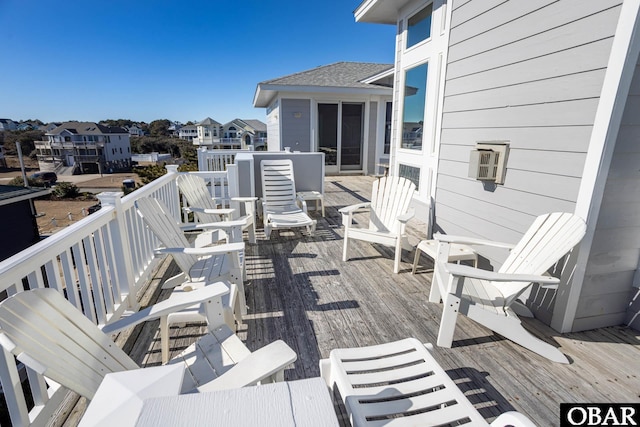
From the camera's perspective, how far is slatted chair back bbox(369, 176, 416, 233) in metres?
3.34

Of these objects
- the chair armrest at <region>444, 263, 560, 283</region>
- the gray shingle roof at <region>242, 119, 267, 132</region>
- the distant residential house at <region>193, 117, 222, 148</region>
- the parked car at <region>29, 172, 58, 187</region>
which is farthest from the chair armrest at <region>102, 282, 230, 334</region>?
the distant residential house at <region>193, 117, 222, 148</region>

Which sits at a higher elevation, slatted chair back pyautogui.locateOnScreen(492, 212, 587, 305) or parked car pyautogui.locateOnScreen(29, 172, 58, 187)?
slatted chair back pyautogui.locateOnScreen(492, 212, 587, 305)

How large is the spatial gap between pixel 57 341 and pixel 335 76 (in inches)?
380

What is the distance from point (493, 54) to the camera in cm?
264

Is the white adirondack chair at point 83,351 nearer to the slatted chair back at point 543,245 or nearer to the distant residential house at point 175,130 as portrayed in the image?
the slatted chair back at point 543,245

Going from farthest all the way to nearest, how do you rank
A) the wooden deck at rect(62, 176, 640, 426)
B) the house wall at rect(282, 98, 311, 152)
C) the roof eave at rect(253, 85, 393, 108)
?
the house wall at rect(282, 98, 311, 152) → the roof eave at rect(253, 85, 393, 108) → the wooden deck at rect(62, 176, 640, 426)

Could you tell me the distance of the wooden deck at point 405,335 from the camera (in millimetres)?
1692

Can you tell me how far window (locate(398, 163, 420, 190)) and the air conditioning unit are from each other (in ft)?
6.00

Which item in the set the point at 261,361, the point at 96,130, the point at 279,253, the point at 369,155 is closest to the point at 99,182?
the point at 96,130

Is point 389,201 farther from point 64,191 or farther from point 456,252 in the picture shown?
point 64,191

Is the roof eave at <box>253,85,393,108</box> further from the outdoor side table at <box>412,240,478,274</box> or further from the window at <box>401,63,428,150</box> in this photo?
the outdoor side table at <box>412,240,478,274</box>

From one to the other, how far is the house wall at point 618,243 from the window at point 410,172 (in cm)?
270

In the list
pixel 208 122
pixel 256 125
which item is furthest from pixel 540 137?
pixel 208 122

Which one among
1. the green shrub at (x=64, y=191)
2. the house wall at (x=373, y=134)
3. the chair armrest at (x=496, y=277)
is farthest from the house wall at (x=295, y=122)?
the green shrub at (x=64, y=191)
